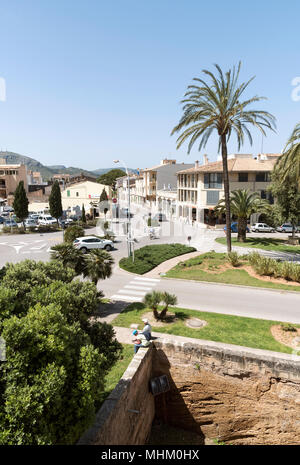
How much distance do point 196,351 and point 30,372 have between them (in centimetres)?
651

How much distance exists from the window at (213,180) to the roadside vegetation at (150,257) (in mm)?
18392

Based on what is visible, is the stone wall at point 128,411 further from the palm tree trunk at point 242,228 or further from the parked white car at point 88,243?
the palm tree trunk at point 242,228

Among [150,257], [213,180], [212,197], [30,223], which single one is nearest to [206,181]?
[213,180]

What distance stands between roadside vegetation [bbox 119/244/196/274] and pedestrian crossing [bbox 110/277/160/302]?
157 cm

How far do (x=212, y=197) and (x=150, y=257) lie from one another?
22.6 meters

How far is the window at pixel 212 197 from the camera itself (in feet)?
144

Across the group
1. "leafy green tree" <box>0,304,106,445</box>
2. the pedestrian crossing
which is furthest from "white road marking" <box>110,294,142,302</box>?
A: "leafy green tree" <box>0,304,106,445</box>

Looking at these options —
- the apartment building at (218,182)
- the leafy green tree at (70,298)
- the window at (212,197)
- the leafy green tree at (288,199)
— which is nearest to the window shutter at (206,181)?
the apartment building at (218,182)

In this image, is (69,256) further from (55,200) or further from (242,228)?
(55,200)

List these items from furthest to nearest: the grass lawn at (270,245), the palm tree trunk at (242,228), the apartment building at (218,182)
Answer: the apartment building at (218,182) < the palm tree trunk at (242,228) < the grass lawn at (270,245)

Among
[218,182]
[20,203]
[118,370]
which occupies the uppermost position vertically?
[218,182]

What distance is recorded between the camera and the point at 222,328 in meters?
12.9

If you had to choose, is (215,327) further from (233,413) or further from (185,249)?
(185,249)
